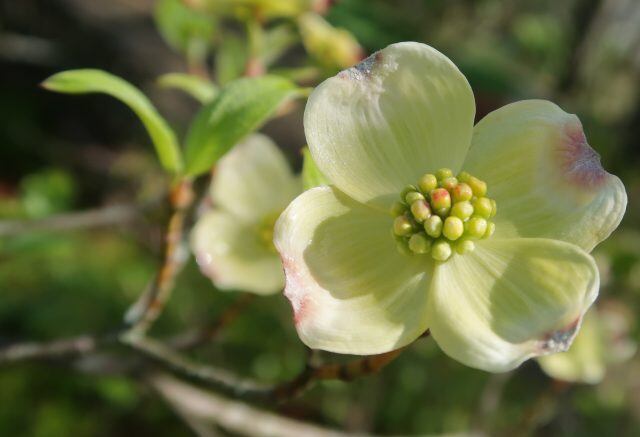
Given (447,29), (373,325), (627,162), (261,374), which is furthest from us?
(447,29)

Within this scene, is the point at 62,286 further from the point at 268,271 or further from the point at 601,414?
the point at 601,414

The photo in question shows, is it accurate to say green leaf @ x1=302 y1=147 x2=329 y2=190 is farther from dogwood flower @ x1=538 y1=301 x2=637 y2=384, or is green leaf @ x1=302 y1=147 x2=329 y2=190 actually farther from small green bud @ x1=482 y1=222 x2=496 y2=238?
dogwood flower @ x1=538 y1=301 x2=637 y2=384

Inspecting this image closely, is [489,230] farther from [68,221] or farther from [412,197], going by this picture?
[68,221]

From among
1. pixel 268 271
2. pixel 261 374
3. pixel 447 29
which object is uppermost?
pixel 268 271

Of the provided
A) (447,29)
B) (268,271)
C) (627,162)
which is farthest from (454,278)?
(447,29)

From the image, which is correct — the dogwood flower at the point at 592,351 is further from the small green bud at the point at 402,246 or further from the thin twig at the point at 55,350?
the thin twig at the point at 55,350

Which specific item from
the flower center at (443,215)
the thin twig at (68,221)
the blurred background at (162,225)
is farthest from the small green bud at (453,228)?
the thin twig at (68,221)

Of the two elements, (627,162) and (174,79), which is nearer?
(174,79)

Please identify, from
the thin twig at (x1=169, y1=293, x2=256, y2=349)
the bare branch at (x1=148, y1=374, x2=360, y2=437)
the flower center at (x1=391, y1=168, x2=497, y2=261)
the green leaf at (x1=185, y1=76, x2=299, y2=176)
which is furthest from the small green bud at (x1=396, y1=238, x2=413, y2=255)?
the bare branch at (x1=148, y1=374, x2=360, y2=437)
